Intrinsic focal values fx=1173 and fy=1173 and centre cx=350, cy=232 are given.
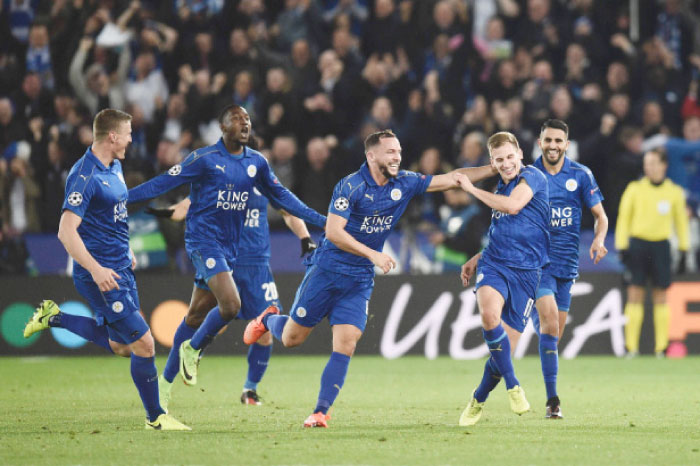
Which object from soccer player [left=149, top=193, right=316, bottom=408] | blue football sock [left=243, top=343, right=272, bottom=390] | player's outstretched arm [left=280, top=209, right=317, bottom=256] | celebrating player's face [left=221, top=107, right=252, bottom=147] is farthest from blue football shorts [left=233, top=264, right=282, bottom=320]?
celebrating player's face [left=221, top=107, right=252, bottom=147]

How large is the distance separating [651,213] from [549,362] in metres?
6.11

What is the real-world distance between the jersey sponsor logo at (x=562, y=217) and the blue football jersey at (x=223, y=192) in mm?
1972

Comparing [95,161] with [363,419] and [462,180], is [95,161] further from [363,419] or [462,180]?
[363,419]

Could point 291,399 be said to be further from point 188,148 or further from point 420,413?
point 188,148

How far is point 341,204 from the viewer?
808 cm

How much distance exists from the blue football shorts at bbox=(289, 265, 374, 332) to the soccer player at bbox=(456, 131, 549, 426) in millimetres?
827

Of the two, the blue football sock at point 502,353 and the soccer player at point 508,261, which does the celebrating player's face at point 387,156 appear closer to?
the soccer player at point 508,261

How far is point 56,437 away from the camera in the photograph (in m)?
7.66

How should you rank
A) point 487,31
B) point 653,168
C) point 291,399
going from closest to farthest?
point 291,399, point 653,168, point 487,31

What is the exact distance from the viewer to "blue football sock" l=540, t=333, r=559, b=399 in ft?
29.6

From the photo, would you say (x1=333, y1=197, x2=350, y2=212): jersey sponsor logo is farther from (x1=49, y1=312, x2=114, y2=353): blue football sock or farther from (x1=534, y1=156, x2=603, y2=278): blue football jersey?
(x1=534, y1=156, x2=603, y2=278): blue football jersey

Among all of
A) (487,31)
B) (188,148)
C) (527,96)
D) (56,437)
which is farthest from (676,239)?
(56,437)

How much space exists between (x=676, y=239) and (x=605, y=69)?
9.99 ft

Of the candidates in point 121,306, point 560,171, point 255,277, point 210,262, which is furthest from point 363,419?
point 560,171
